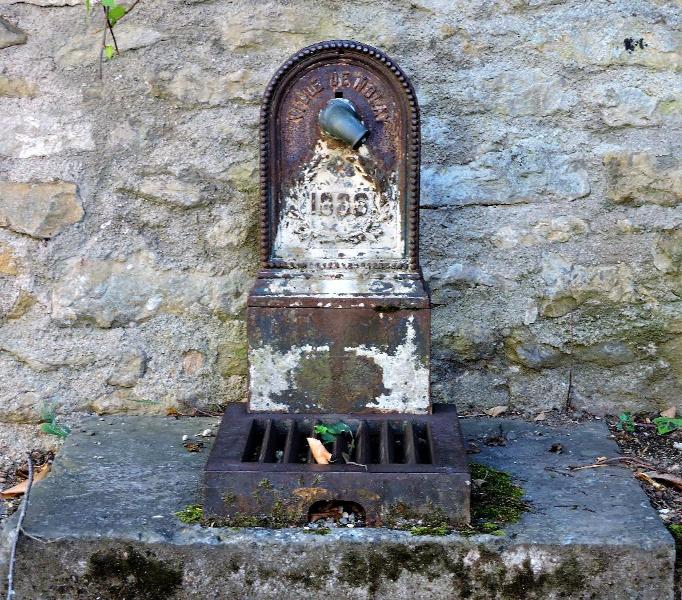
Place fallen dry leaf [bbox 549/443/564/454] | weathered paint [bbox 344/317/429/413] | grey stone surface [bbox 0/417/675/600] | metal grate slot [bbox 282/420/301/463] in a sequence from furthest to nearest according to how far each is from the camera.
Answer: fallen dry leaf [bbox 549/443/564/454], weathered paint [bbox 344/317/429/413], metal grate slot [bbox 282/420/301/463], grey stone surface [bbox 0/417/675/600]

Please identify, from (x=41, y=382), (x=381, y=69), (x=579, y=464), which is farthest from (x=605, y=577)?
(x=41, y=382)

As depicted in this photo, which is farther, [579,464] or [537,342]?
[537,342]

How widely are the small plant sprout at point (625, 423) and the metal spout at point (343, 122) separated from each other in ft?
4.11

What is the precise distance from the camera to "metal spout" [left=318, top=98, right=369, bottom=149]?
2125mm

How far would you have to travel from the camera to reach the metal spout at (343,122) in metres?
2.12

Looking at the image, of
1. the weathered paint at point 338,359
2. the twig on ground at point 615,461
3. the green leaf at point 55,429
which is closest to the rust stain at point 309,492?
the weathered paint at point 338,359

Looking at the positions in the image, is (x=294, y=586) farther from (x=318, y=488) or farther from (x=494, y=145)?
(x=494, y=145)

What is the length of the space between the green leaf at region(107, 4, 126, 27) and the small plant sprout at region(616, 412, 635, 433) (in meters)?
1.97

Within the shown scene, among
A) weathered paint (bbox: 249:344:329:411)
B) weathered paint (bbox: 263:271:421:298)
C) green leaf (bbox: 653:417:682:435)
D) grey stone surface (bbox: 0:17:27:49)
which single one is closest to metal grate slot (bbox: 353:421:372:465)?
weathered paint (bbox: 249:344:329:411)

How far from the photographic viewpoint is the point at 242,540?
1.88m

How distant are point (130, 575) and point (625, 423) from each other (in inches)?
62.6

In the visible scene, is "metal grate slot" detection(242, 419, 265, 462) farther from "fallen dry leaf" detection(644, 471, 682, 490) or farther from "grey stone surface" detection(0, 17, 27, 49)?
"grey stone surface" detection(0, 17, 27, 49)

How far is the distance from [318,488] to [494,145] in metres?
1.25

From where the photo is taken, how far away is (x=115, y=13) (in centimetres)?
259
